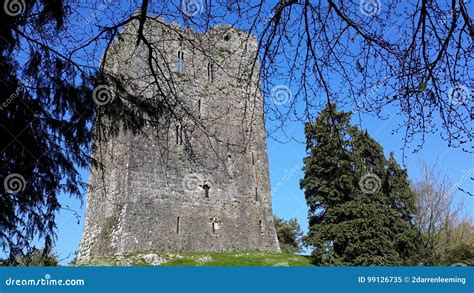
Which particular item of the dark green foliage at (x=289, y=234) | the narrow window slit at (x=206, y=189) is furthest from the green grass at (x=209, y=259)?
the dark green foliage at (x=289, y=234)

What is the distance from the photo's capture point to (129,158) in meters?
18.3

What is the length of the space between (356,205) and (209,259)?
7.28 metres

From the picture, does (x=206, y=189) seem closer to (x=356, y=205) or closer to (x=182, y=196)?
(x=182, y=196)

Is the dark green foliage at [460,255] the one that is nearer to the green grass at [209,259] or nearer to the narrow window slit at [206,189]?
the green grass at [209,259]

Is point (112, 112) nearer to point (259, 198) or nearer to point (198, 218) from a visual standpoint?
point (198, 218)

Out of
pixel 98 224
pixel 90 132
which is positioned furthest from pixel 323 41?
pixel 98 224

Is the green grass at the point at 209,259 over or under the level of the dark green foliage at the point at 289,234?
under

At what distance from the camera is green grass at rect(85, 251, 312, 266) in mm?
16123

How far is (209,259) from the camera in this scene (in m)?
17.0

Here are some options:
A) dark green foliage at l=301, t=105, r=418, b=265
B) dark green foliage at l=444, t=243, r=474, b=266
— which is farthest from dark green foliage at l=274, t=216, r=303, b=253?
dark green foliage at l=444, t=243, r=474, b=266

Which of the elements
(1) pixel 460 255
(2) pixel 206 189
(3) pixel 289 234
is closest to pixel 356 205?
(1) pixel 460 255

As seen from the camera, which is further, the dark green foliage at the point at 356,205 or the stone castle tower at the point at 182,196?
the dark green foliage at the point at 356,205

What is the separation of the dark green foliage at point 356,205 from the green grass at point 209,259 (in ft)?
5.77

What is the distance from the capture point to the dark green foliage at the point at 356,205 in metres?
19.3
